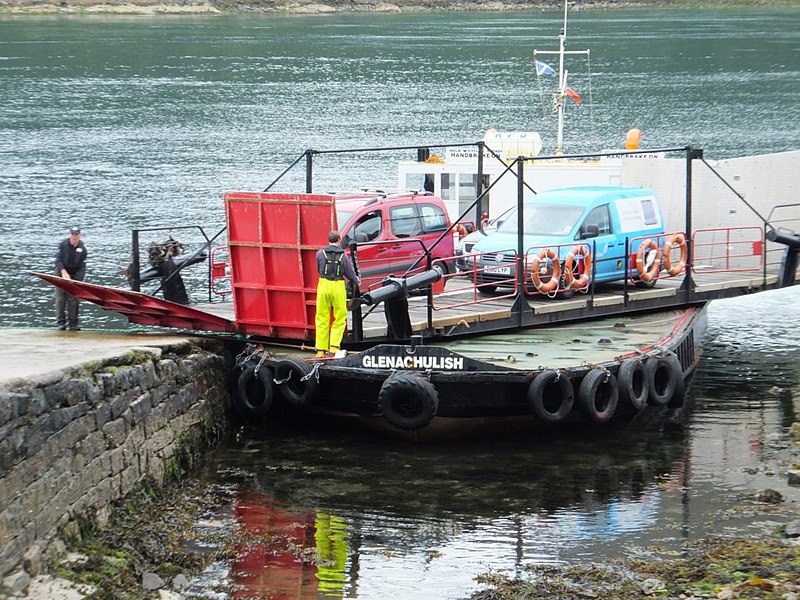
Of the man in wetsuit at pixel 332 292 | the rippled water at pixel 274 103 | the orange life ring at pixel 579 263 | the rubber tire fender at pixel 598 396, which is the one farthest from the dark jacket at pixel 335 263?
the rippled water at pixel 274 103

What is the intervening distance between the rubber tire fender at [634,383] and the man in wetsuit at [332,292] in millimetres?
3770

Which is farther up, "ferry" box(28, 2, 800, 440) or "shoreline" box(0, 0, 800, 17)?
"shoreline" box(0, 0, 800, 17)

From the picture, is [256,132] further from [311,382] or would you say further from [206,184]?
[311,382]

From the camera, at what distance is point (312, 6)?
142 metres

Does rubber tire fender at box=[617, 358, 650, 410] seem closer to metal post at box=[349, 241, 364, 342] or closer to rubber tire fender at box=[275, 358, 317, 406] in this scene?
metal post at box=[349, 241, 364, 342]

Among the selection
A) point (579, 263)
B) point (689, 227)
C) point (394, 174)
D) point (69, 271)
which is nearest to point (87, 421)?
point (69, 271)

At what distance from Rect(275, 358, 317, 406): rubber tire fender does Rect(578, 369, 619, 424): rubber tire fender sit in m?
3.54

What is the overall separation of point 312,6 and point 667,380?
129825mm

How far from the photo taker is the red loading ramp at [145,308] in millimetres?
16156

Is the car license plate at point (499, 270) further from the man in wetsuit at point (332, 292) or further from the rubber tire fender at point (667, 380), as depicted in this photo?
the man in wetsuit at point (332, 292)

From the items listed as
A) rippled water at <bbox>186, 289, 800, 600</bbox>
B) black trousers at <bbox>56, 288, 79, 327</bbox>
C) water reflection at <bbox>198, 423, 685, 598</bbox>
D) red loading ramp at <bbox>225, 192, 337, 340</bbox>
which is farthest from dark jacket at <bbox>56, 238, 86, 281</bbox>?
water reflection at <bbox>198, 423, 685, 598</bbox>

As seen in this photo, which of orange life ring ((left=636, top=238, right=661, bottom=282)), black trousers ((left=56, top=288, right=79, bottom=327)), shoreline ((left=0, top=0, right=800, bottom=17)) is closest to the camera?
black trousers ((left=56, top=288, right=79, bottom=327))

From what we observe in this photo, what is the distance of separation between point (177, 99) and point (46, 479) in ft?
213

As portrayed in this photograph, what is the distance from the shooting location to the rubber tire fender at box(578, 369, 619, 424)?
631 inches
